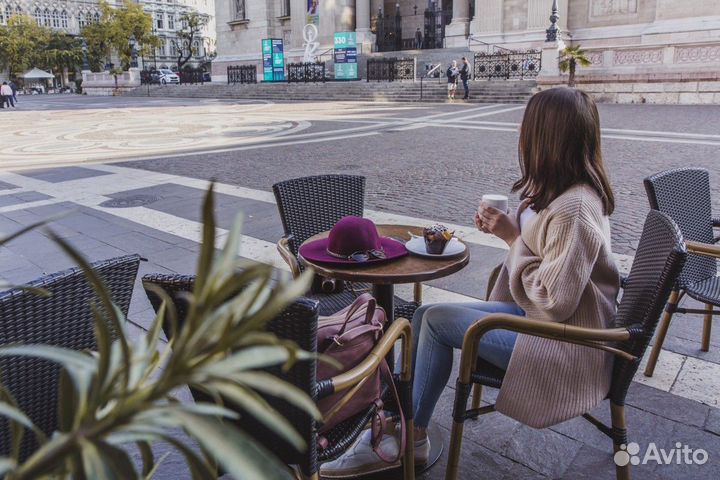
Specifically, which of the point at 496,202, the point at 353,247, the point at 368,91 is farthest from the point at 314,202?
the point at 368,91

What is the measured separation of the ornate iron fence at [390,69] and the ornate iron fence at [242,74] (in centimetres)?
1034

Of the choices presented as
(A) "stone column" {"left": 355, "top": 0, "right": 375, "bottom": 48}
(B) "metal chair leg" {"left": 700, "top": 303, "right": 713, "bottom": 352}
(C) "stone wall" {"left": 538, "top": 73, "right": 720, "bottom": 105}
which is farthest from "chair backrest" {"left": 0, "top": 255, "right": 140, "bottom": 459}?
(A) "stone column" {"left": 355, "top": 0, "right": 375, "bottom": 48}

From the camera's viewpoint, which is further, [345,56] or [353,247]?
[345,56]

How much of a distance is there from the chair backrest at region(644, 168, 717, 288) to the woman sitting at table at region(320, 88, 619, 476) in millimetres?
1106

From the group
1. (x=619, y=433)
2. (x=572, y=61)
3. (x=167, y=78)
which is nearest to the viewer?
(x=619, y=433)

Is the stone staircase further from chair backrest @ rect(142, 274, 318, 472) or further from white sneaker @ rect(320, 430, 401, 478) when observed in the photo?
chair backrest @ rect(142, 274, 318, 472)

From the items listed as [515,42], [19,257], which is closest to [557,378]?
[19,257]

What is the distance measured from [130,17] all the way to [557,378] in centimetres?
6423

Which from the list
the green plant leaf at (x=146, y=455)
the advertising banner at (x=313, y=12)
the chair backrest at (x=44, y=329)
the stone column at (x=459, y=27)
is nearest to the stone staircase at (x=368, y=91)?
the stone column at (x=459, y=27)

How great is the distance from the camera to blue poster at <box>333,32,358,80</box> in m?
31.3

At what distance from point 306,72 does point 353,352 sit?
111 feet

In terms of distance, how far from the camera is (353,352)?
2.13m

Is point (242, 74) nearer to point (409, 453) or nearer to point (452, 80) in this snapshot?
point (452, 80)

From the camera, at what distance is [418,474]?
8.41 ft
